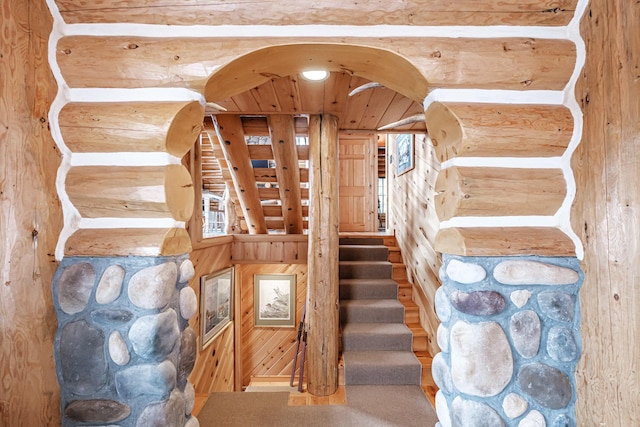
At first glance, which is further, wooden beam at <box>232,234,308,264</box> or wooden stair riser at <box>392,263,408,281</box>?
wooden stair riser at <box>392,263,408,281</box>

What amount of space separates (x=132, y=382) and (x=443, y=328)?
49.5 inches

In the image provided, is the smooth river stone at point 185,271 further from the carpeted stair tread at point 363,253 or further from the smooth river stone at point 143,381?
the carpeted stair tread at point 363,253

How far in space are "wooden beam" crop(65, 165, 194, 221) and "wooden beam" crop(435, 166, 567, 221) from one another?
114cm

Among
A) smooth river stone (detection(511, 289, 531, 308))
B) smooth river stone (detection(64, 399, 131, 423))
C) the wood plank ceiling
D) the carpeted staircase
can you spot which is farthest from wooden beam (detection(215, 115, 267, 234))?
smooth river stone (detection(511, 289, 531, 308))

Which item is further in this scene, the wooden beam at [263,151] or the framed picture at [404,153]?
the framed picture at [404,153]

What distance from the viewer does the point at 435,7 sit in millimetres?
1243

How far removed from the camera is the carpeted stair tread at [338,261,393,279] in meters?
3.97

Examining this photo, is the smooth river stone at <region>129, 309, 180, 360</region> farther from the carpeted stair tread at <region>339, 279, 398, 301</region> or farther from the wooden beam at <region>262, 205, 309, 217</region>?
the wooden beam at <region>262, 205, 309, 217</region>

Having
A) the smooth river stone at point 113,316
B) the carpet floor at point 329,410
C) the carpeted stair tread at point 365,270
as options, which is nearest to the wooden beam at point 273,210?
the carpeted stair tread at point 365,270

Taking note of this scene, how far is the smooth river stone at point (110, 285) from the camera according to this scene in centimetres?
123

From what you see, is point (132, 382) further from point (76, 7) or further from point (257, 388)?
point (257, 388)

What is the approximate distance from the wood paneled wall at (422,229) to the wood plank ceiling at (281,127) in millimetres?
524

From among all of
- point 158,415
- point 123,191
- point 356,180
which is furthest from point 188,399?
point 356,180

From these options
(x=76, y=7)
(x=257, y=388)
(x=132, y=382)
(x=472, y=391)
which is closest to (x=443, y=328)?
(x=472, y=391)
